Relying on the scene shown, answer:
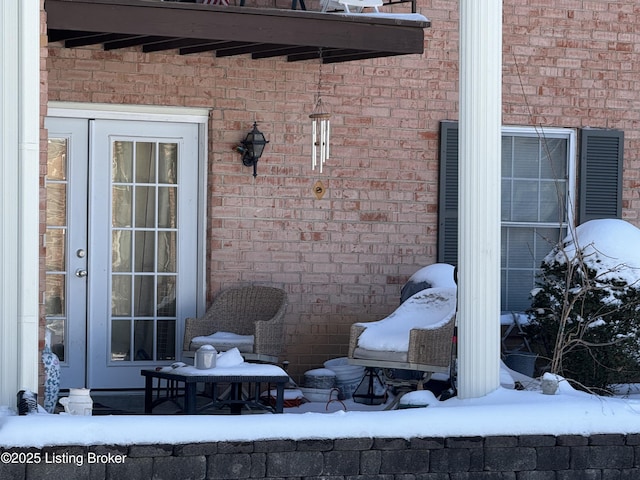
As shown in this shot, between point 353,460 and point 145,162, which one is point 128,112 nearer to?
point 145,162

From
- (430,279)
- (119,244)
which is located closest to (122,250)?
(119,244)

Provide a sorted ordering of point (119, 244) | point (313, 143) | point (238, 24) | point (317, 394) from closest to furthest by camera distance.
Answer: point (238, 24) → point (317, 394) → point (313, 143) → point (119, 244)

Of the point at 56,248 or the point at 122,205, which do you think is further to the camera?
the point at 122,205

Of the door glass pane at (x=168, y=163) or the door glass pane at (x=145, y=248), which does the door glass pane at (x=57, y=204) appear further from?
the door glass pane at (x=168, y=163)

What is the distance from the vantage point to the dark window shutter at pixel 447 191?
919 centimetres

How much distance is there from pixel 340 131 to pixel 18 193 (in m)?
3.72

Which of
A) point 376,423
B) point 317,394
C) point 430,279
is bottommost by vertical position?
point 317,394

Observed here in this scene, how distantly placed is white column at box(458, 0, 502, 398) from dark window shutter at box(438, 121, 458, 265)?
2703 mm

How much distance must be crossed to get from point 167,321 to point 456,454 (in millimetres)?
3693

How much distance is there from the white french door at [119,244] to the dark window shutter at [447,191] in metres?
2.08

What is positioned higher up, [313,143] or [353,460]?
[313,143]

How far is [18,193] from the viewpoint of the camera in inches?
230

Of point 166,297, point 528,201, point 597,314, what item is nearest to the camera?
point 597,314

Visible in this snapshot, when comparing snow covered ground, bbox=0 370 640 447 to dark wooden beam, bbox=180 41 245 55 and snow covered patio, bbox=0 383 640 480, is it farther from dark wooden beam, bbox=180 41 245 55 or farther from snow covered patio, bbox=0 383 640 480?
dark wooden beam, bbox=180 41 245 55
